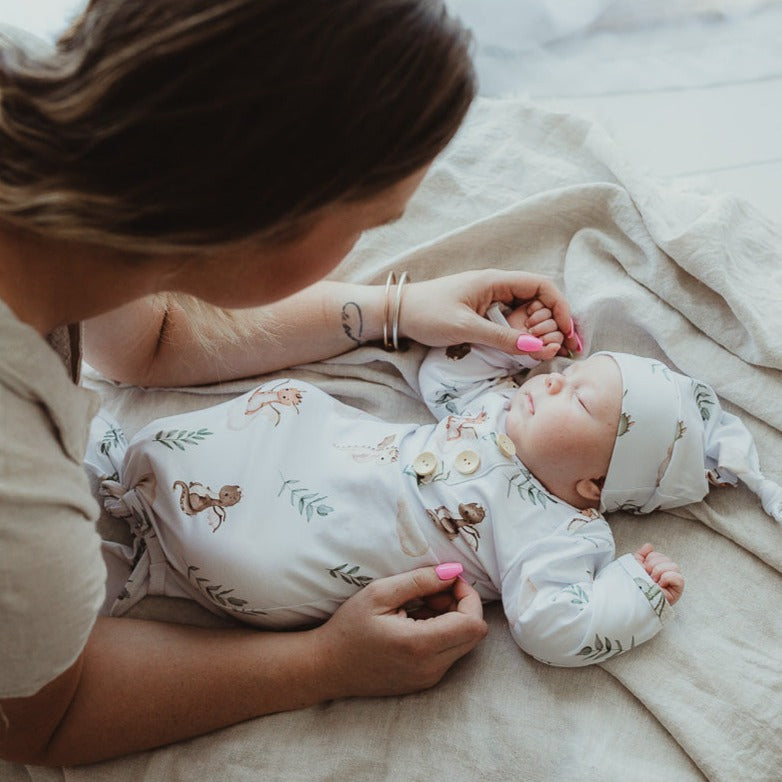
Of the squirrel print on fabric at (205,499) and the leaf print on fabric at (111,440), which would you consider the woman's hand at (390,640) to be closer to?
the squirrel print on fabric at (205,499)

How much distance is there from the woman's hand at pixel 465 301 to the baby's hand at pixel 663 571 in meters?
0.32

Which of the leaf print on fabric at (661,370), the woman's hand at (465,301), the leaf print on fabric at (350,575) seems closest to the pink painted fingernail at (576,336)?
the woman's hand at (465,301)

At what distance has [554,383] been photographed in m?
1.19

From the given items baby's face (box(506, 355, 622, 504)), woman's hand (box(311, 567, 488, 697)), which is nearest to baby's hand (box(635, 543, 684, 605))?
baby's face (box(506, 355, 622, 504))

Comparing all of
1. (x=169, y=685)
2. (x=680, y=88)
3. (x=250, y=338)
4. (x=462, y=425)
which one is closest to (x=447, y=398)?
(x=462, y=425)

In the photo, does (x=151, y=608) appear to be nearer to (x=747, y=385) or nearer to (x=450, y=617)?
(x=450, y=617)

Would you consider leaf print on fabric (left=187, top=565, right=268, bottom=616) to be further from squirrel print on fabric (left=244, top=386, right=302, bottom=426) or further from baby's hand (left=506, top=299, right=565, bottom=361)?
baby's hand (left=506, top=299, right=565, bottom=361)

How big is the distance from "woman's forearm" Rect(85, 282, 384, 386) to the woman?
0.26 metres

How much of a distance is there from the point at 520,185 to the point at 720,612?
0.72 metres

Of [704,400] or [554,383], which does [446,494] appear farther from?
[704,400]

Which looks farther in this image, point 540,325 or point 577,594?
point 540,325

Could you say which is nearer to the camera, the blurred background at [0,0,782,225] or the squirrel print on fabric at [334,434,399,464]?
the squirrel print on fabric at [334,434,399,464]

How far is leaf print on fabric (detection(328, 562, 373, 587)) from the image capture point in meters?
1.06

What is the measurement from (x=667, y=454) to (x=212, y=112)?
0.76 metres
